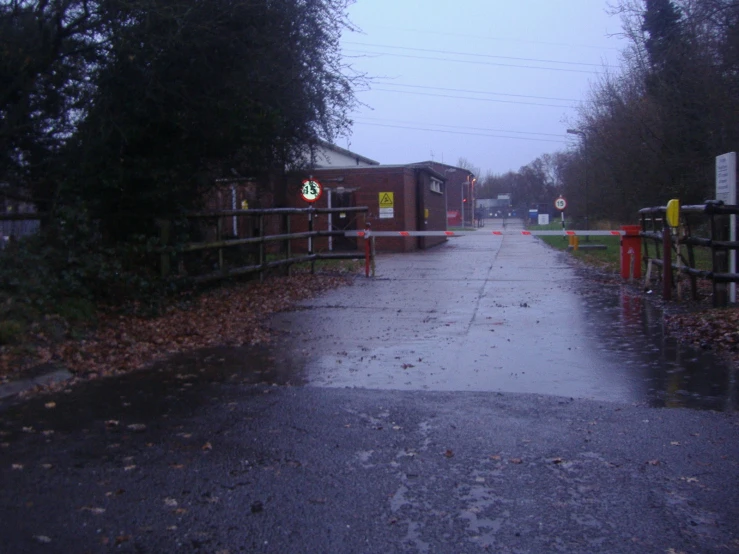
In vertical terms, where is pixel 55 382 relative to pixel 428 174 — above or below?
below

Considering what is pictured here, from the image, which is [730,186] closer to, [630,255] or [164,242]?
[630,255]

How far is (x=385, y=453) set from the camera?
5598 millimetres

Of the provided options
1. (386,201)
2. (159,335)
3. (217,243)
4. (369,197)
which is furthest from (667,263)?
(369,197)

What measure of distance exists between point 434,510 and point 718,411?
3252 mm

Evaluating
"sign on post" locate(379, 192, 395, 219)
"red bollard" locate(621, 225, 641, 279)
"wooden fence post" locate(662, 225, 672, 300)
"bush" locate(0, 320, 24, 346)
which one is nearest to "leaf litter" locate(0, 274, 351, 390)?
"bush" locate(0, 320, 24, 346)

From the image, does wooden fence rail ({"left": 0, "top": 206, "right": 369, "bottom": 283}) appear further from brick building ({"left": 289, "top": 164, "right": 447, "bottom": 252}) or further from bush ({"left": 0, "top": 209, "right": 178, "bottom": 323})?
brick building ({"left": 289, "top": 164, "right": 447, "bottom": 252})

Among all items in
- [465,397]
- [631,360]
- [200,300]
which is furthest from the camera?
[200,300]

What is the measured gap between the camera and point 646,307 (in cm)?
1321

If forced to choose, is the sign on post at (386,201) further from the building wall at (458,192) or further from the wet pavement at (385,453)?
the building wall at (458,192)

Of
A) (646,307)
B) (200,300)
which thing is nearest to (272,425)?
(200,300)

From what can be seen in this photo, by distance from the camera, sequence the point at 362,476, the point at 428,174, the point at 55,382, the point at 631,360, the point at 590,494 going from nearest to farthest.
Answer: the point at 590,494, the point at 362,476, the point at 55,382, the point at 631,360, the point at 428,174

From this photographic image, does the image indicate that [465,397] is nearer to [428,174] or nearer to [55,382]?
[55,382]

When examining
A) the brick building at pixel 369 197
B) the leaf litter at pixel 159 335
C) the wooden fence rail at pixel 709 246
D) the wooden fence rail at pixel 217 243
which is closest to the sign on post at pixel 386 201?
the brick building at pixel 369 197

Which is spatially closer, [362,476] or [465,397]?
[362,476]
